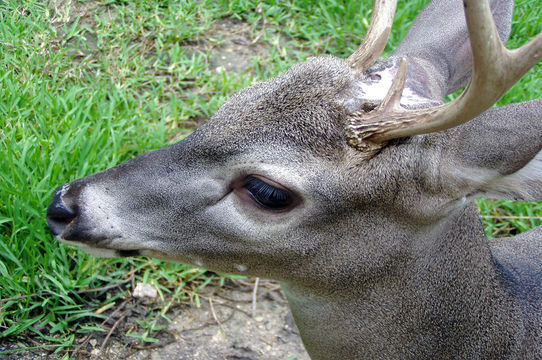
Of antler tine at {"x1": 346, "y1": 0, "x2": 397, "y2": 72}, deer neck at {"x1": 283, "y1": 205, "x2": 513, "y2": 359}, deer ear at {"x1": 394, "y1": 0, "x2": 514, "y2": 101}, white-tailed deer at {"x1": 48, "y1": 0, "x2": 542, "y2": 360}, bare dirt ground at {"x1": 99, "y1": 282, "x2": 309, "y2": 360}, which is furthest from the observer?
bare dirt ground at {"x1": 99, "y1": 282, "x2": 309, "y2": 360}

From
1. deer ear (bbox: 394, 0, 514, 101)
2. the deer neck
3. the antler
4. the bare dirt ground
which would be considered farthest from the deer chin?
deer ear (bbox: 394, 0, 514, 101)

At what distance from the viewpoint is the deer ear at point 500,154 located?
2289 millimetres

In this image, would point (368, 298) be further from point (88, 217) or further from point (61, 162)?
point (61, 162)

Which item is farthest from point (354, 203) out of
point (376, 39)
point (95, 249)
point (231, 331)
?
point (231, 331)

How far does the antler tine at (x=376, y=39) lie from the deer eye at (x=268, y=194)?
0.66 metres

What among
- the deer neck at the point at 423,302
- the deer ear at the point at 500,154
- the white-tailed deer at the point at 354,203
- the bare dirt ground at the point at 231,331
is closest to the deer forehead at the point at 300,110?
the white-tailed deer at the point at 354,203

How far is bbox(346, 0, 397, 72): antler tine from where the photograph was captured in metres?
2.77

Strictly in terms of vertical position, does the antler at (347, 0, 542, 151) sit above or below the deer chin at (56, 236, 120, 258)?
above

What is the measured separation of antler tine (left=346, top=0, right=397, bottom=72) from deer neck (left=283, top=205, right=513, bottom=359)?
74 cm

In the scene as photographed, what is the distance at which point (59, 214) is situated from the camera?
8.75ft

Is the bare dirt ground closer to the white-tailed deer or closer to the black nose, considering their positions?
the white-tailed deer

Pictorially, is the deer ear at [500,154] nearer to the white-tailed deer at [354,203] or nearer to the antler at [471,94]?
the white-tailed deer at [354,203]

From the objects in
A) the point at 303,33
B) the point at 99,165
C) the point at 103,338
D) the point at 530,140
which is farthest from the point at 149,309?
the point at 303,33

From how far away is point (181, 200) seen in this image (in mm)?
2584
